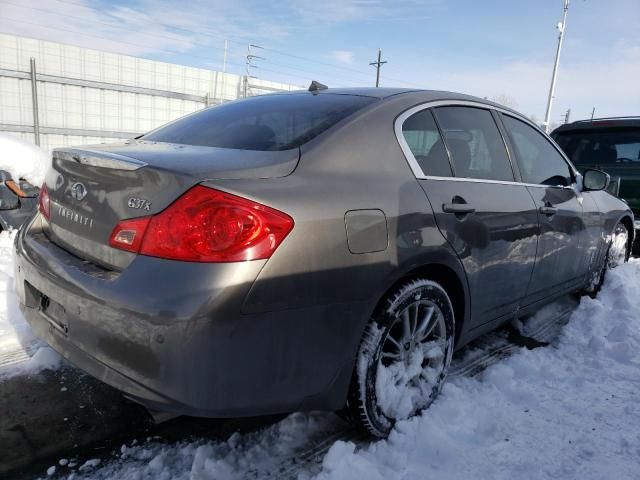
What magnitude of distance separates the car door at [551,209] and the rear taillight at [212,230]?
2.08 meters

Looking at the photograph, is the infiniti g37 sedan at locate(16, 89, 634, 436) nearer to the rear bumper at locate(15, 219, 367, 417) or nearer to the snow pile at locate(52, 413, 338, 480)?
the rear bumper at locate(15, 219, 367, 417)

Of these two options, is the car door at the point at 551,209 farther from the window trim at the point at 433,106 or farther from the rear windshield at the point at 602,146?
the rear windshield at the point at 602,146

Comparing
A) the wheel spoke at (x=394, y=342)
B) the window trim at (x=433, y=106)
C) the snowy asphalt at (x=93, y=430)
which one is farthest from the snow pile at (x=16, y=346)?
the window trim at (x=433, y=106)

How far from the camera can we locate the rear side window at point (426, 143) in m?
2.32

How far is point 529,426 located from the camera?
236 centimetres

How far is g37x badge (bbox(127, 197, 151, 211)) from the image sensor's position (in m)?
1.66

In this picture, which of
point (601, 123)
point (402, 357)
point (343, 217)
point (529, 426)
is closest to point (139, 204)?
point (343, 217)

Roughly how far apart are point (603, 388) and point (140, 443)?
2.49 metres

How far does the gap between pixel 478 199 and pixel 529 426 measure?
1146mm

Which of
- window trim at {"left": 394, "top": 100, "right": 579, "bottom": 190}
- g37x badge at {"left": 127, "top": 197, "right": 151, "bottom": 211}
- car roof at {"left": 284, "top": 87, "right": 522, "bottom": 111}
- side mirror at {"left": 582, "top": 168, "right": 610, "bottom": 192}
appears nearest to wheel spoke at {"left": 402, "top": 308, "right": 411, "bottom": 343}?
window trim at {"left": 394, "top": 100, "right": 579, "bottom": 190}

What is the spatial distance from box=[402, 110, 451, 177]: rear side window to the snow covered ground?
1164mm

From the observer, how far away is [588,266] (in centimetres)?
390

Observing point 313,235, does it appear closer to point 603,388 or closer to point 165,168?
point 165,168

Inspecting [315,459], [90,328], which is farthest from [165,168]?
[315,459]
